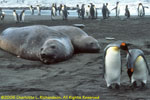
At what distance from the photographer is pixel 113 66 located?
13.5ft

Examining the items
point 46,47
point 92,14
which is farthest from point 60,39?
point 92,14

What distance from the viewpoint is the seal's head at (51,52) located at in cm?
569

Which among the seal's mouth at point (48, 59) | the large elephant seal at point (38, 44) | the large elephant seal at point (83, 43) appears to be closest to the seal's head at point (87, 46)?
the large elephant seal at point (83, 43)

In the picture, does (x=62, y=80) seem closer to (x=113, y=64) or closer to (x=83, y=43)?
(x=113, y=64)

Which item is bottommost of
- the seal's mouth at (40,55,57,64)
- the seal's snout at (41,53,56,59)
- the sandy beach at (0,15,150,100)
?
the sandy beach at (0,15,150,100)

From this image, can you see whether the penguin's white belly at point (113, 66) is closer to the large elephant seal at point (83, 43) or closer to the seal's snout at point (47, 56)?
the seal's snout at point (47, 56)

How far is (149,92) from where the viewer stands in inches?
148

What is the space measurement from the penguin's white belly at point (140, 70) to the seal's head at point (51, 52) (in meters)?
2.10

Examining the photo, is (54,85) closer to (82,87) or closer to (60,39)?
(82,87)

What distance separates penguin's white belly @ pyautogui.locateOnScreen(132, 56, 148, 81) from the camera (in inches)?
162

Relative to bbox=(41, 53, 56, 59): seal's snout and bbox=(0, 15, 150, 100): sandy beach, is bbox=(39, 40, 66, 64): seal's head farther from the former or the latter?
bbox=(0, 15, 150, 100): sandy beach

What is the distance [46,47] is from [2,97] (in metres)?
2.35

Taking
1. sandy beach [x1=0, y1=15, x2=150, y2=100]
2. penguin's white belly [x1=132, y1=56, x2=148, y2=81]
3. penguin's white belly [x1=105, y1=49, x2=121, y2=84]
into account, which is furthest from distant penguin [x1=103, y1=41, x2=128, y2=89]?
penguin's white belly [x1=132, y1=56, x2=148, y2=81]

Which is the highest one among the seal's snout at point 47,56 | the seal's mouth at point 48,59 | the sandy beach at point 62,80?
the seal's snout at point 47,56
